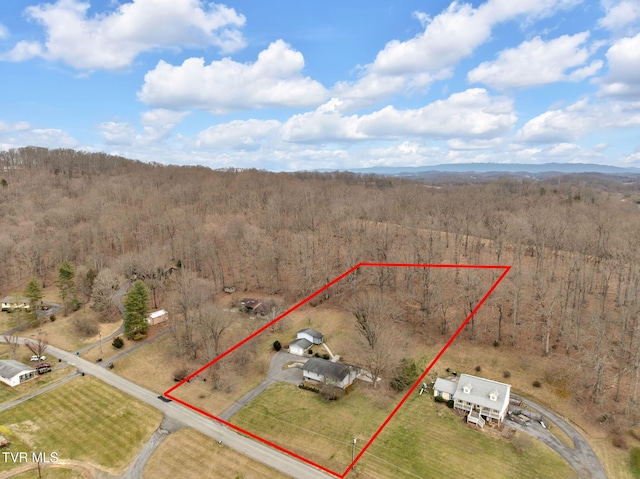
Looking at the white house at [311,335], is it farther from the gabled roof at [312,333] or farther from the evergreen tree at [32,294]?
the evergreen tree at [32,294]

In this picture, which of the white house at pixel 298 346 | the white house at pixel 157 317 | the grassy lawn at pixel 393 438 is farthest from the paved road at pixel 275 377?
the white house at pixel 157 317

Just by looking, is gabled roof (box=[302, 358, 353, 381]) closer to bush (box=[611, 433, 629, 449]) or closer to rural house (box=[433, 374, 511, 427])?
rural house (box=[433, 374, 511, 427])

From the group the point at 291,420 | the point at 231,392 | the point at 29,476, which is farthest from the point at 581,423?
the point at 29,476

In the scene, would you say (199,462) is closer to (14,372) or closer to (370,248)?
(14,372)

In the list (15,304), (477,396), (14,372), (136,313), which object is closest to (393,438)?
(477,396)

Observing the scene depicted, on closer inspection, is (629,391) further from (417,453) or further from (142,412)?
(142,412)
